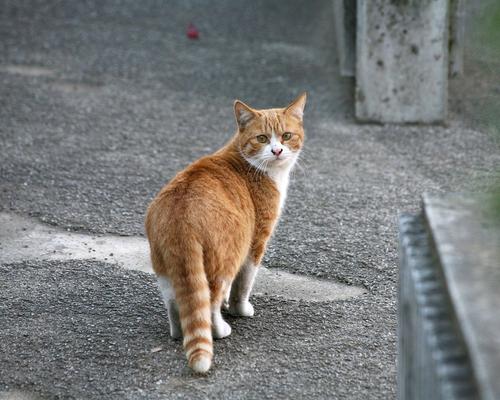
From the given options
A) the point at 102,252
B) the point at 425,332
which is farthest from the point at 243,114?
the point at 425,332

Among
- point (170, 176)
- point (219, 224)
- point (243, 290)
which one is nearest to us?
point (219, 224)

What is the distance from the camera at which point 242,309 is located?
3973mm

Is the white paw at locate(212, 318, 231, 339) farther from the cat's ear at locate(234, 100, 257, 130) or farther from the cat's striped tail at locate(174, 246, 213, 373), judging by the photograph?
the cat's ear at locate(234, 100, 257, 130)

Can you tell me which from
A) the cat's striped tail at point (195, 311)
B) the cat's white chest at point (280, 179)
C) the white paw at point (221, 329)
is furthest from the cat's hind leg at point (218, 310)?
the cat's white chest at point (280, 179)

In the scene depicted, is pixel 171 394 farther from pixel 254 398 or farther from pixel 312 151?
pixel 312 151

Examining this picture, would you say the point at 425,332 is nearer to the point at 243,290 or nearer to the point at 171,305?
the point at 171,305

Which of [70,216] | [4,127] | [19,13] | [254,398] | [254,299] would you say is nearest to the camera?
[254,398]

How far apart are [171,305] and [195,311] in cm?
31

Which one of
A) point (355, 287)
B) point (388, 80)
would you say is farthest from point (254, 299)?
point (388, 80)

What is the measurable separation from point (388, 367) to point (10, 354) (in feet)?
5.34

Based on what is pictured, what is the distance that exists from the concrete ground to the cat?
19 centimetres

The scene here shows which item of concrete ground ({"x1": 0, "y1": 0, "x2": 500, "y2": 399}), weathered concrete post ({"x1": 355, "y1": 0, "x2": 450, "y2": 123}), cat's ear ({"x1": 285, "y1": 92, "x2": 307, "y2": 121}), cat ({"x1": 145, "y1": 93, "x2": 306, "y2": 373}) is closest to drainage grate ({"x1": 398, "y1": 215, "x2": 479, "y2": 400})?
concrete ground ({"x1": 0, "y1": 0, "x2": 500, "y2": 399})

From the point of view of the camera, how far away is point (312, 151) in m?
6.32

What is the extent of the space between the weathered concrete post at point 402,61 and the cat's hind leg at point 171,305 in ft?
12.0
